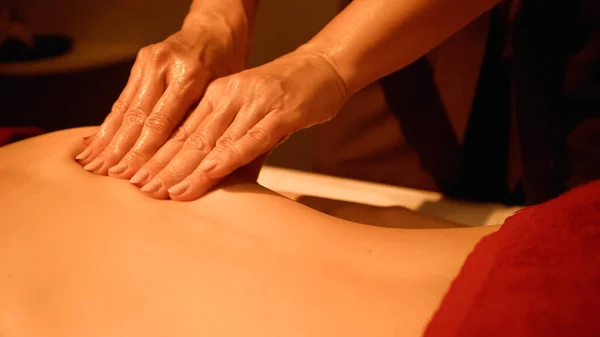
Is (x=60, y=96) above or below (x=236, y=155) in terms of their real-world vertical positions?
below

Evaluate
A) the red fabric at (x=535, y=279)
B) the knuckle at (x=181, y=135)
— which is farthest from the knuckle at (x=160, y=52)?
the red fabric at (x=535, y=279)

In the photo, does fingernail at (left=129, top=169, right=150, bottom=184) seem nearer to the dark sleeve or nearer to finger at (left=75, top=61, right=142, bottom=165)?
finger at (left=75, top=61, right=142, bottom=165)

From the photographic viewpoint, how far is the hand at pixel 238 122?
2.26 feet

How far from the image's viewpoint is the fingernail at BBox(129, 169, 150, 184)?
2.29 ft

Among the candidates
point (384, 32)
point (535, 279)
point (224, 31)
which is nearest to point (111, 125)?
point (224, 31)

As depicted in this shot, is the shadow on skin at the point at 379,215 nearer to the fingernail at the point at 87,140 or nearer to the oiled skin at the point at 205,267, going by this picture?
the oiled skin at the point at 205,267

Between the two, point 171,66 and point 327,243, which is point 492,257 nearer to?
point 327,243

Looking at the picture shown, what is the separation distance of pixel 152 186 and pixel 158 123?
0.10m

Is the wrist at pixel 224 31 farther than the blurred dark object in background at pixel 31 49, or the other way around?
the blurred dark object in background at pixel 31 49

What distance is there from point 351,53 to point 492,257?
415mm

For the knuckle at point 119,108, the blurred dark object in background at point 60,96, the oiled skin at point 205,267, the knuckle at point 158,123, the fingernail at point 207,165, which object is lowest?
the blurred dark object in background at point 60,96

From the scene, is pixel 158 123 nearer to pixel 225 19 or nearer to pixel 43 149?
pixel 43 149

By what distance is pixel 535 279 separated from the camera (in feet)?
1.35

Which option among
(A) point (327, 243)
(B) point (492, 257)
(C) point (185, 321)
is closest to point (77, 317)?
(C) point (185, 321)
